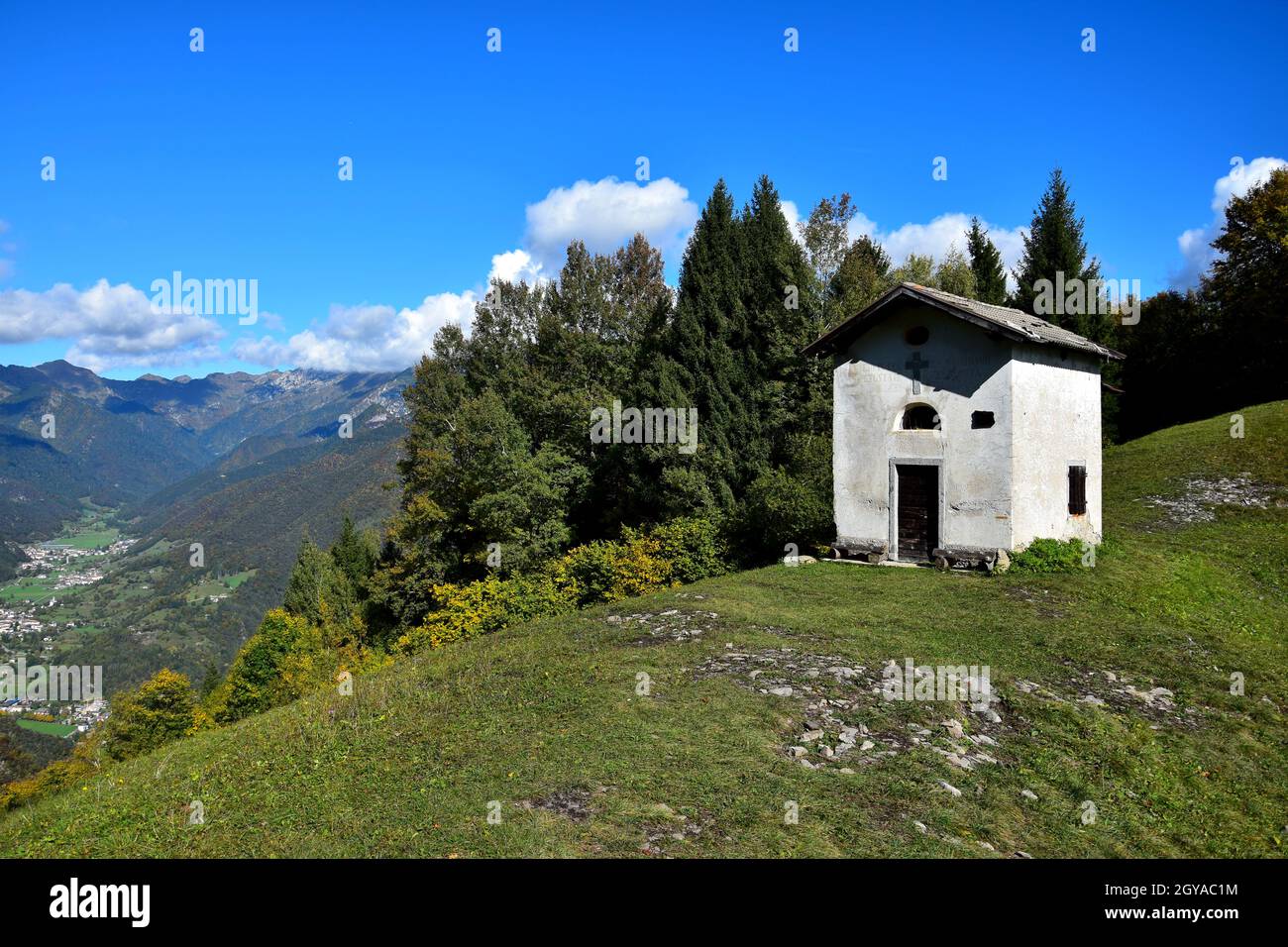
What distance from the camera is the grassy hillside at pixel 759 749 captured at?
257 inches

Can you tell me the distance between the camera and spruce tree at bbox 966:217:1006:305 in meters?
40.7

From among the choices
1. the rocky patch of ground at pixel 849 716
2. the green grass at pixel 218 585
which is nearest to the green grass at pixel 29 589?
the green grass at pixel 218 585

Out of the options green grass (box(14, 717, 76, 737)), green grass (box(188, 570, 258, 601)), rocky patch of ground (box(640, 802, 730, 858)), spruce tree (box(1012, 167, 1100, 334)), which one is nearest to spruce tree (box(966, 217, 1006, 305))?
spruce tree (box(1012, 167, 1100, 334))

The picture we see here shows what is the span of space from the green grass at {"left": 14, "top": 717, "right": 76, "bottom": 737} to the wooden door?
4712 inches

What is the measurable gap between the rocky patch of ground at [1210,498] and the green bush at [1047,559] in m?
8.01

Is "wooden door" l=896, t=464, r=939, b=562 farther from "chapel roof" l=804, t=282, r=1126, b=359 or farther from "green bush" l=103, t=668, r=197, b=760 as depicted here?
"green bush" l=103, t=668, r=197, b=760

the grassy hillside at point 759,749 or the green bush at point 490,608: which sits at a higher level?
the grassy hillside at point 759,749

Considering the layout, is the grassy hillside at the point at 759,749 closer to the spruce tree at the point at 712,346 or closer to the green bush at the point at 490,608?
the green bush at the point at 490,608

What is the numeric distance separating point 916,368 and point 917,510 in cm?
391
